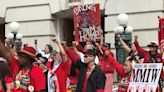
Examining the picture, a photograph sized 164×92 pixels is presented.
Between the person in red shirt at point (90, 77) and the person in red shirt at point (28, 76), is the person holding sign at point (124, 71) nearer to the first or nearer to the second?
the person in red shirt at point (90, 77)

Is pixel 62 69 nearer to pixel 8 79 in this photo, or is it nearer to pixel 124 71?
pixel 124 71

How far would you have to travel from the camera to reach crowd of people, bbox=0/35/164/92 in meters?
7.59

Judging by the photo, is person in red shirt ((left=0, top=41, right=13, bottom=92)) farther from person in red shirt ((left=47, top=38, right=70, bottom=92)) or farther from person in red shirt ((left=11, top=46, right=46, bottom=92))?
person in red shirt ((left=47, top=38, right=70, bottom=92))

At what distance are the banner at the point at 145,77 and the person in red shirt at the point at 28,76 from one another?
9.15ft

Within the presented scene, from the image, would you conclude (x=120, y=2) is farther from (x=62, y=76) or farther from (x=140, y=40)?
(x=62, y=76)

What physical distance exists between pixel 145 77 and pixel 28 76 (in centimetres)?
319

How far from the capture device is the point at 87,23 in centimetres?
1349

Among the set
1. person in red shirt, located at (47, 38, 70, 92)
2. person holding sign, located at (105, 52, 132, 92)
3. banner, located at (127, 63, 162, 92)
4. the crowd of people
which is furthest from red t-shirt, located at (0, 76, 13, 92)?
banner, located at (127, 63, 162, 92)

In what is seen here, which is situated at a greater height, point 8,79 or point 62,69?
point 8,79

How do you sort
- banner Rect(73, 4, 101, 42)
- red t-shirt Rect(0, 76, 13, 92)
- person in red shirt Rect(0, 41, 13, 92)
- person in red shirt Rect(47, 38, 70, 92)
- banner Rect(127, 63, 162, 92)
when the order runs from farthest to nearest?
banner Rect(73, 4, 101, 42), banner Rect(127, 63, 162, 92), person in red shirt Rect(47, 38, 70, 92), red t-shirt Rect(0, 76, 13, 92), person in red shirt Rect(0, 41, 13, 92)

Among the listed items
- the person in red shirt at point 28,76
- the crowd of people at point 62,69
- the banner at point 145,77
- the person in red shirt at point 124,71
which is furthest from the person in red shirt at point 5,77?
the banner at point 145,77

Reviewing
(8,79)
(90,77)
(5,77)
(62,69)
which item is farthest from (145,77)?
(5,77)

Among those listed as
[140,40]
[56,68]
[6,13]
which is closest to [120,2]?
[140,40]

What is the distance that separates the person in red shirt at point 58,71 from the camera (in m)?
9.52
